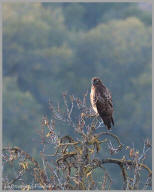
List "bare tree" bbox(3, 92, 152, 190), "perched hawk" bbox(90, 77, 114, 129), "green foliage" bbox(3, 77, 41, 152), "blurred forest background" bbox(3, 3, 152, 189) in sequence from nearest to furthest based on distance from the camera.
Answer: "bare tree" bbox(3, 92, 152, 190) → "perched hawk" bbox(90, 77, 114, 129) → "green foliage" bbox(3, 77, 41, 152) → "blurred forest background" bbox(3, 3, 152, 189)

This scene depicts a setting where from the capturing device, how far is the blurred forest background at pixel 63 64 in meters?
41.5

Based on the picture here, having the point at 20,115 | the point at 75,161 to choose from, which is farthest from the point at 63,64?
the point at 75,161

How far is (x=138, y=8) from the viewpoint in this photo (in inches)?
2618

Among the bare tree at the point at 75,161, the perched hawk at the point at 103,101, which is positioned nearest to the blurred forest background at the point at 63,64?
the perched hawk at the point at 103,101

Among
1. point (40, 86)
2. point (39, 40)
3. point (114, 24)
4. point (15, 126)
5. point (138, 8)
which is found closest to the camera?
point (15, 126)

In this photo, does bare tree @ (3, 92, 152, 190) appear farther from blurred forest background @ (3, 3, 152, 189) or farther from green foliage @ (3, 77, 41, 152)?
blurred forest background @ (3, 3, 152, 189)

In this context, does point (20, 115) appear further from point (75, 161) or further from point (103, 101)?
point (75, 161)

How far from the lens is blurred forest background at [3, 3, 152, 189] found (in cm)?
4150

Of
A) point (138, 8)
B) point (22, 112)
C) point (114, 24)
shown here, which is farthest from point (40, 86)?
point (138, 8)

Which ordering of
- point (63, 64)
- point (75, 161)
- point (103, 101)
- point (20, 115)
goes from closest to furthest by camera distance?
point (75, 161), point (103, 101), point (20, 115), point (63, 64)

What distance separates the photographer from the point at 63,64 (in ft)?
166

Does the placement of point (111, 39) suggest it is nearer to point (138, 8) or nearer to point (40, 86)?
point (40, 86)

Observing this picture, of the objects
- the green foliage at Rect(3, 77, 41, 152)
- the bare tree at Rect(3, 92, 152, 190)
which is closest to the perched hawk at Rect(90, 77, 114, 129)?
the bare tree at Rect(3, 92, 152, 190)

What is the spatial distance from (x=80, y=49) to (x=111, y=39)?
3127 millimetres
